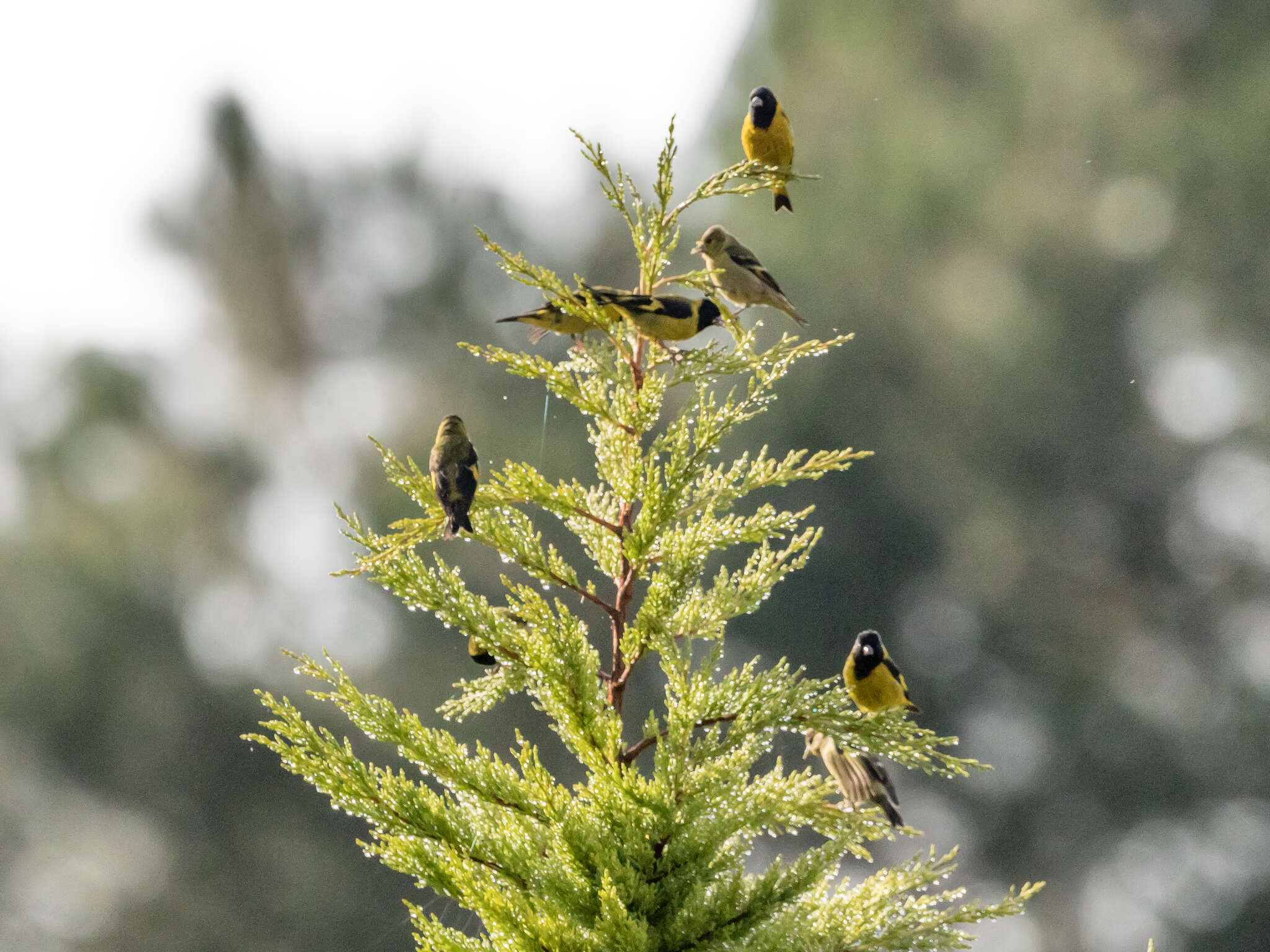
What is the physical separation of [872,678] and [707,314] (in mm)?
1110

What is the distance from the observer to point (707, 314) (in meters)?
2.43

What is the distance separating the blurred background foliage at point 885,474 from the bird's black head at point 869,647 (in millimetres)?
7335

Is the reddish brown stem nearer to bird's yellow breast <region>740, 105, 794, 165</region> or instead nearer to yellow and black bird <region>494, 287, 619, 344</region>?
yellow and black bird <region>494, 287, 619, 344</region>

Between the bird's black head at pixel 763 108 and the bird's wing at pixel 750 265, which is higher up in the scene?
the bird's black head at pixel 763 108

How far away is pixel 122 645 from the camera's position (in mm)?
10867

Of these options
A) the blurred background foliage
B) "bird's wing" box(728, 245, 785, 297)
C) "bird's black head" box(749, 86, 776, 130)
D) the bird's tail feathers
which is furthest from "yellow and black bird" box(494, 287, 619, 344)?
the blurred background foliage

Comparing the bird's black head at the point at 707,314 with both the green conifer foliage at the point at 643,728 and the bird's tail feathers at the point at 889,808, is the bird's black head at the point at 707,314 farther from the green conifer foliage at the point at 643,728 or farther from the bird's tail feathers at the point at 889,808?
the bird's tail feathers at the point at 889,808

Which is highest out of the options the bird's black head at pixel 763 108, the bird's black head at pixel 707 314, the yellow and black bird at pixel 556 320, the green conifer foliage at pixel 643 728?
the bird's black head at pixel 763 108

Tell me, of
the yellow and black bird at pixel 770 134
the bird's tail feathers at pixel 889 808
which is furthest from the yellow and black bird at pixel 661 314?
the bird's tail feathers at pixel 889 808

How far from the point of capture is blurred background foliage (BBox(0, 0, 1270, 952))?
10250 mm

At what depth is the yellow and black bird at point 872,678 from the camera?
276 centimetres

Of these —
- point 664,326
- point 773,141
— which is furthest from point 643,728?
point 773,141

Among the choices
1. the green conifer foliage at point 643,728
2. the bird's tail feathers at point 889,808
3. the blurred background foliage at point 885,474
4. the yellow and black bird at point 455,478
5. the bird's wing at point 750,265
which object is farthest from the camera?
the blurred background foliage at point 885,474

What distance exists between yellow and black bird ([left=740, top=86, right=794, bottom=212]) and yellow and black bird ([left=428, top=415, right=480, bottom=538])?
1157mm
